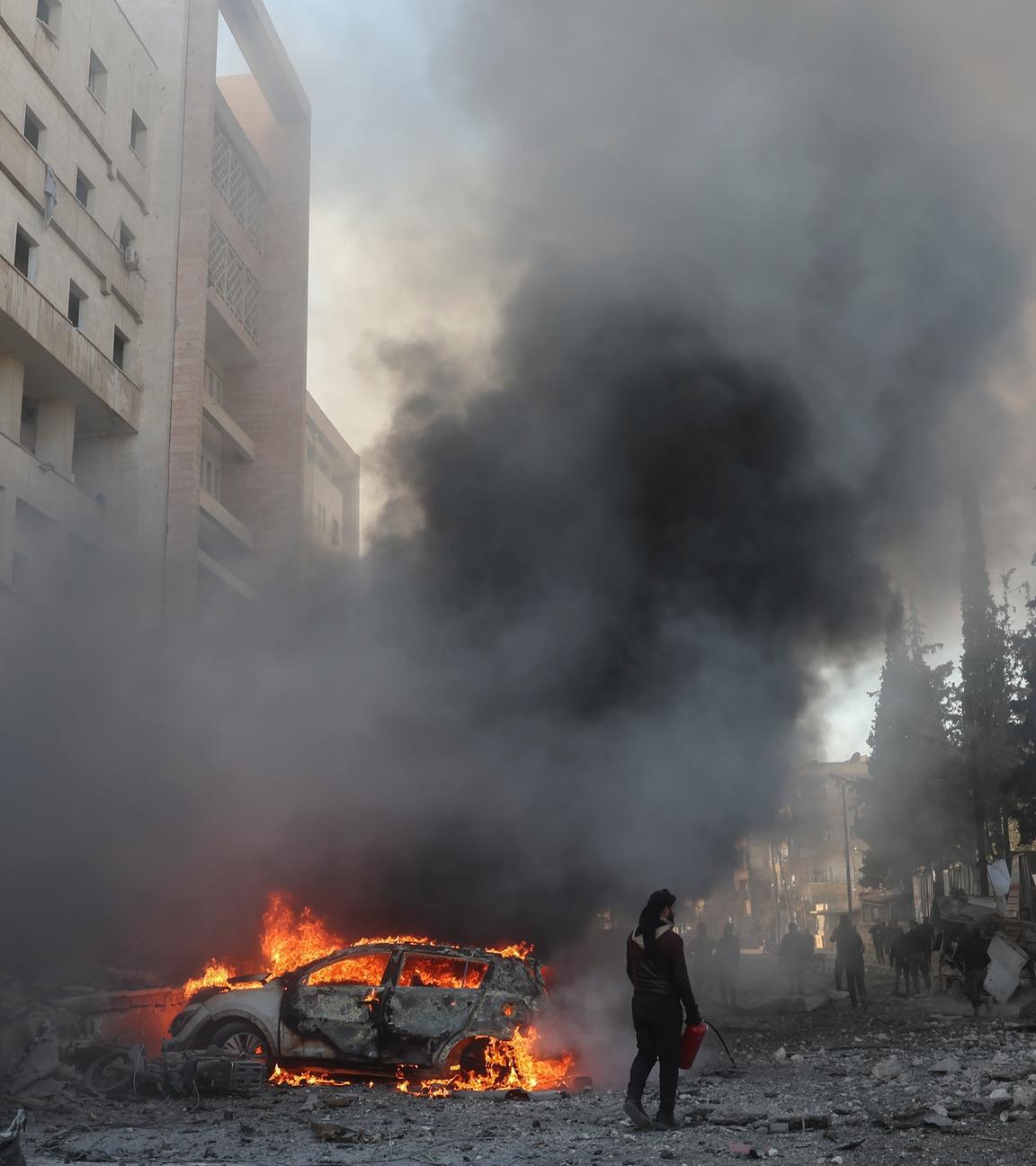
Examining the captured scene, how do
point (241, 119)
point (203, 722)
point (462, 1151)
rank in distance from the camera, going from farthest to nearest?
point (241, 119), point (203, 722), point (462, 1151)

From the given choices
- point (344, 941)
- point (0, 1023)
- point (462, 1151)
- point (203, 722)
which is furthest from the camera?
point (203, 722)

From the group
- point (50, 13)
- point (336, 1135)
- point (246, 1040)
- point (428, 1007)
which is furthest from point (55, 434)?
point (336, 1135)

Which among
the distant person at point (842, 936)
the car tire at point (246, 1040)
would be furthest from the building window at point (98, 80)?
the distant person at point (842, 936)

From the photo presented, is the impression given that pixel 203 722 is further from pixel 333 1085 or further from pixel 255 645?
pixel 333 1085

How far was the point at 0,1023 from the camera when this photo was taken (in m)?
10.1

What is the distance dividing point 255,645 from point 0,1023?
37.1 ft

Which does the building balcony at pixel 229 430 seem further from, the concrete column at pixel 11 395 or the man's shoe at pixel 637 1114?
the man's shoe at pixel 637 1114

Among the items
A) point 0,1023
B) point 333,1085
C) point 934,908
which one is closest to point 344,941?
point 333,1085

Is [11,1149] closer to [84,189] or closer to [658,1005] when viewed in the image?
[658,1005]

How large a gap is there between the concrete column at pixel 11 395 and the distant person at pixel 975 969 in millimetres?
18916

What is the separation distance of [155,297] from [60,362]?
5.68 metres

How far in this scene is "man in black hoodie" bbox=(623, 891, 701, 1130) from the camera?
836 cm

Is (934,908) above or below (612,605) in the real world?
below

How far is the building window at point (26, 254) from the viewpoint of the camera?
940 inches
